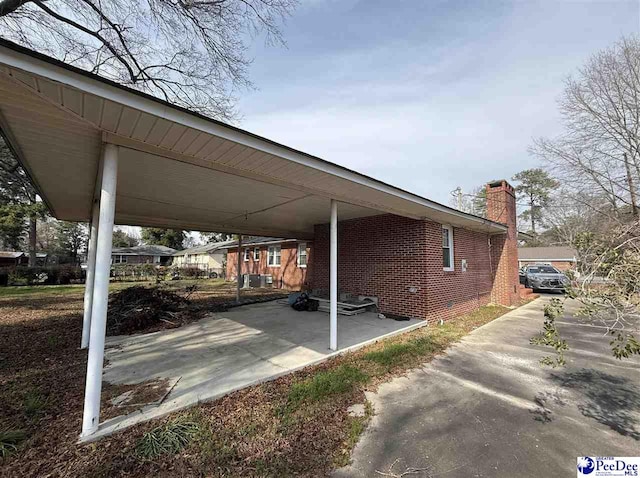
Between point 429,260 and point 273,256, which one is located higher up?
point 273,256

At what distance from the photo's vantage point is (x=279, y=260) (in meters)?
18.0

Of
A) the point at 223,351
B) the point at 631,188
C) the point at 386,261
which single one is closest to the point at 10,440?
the point at 223,351

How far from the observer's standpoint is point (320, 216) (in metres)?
9.25

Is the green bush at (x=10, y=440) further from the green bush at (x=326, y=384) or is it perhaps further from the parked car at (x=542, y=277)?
the parked car at (x=542, y=277)

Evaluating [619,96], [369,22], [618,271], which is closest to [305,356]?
[618,271]

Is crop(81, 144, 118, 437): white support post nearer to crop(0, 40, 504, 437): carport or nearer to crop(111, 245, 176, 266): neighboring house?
crop(0, 40, 504, 437): carport

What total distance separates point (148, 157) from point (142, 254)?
34.6 meters

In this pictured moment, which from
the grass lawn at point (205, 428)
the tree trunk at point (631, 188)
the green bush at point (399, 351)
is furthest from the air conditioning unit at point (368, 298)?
the tree trunk at point (631, 188)

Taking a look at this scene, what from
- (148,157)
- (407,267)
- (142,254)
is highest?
(148,157)

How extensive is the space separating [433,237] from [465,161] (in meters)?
11.8

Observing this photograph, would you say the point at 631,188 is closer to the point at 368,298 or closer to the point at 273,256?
the point at 368,298

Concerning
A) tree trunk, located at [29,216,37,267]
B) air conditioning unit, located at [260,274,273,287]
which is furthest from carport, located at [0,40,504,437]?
tree trunk, located at [29,216,37,267]

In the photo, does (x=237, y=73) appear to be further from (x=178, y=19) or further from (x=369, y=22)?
(x=369, y=22)

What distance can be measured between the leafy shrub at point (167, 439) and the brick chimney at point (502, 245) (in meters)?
12.3
